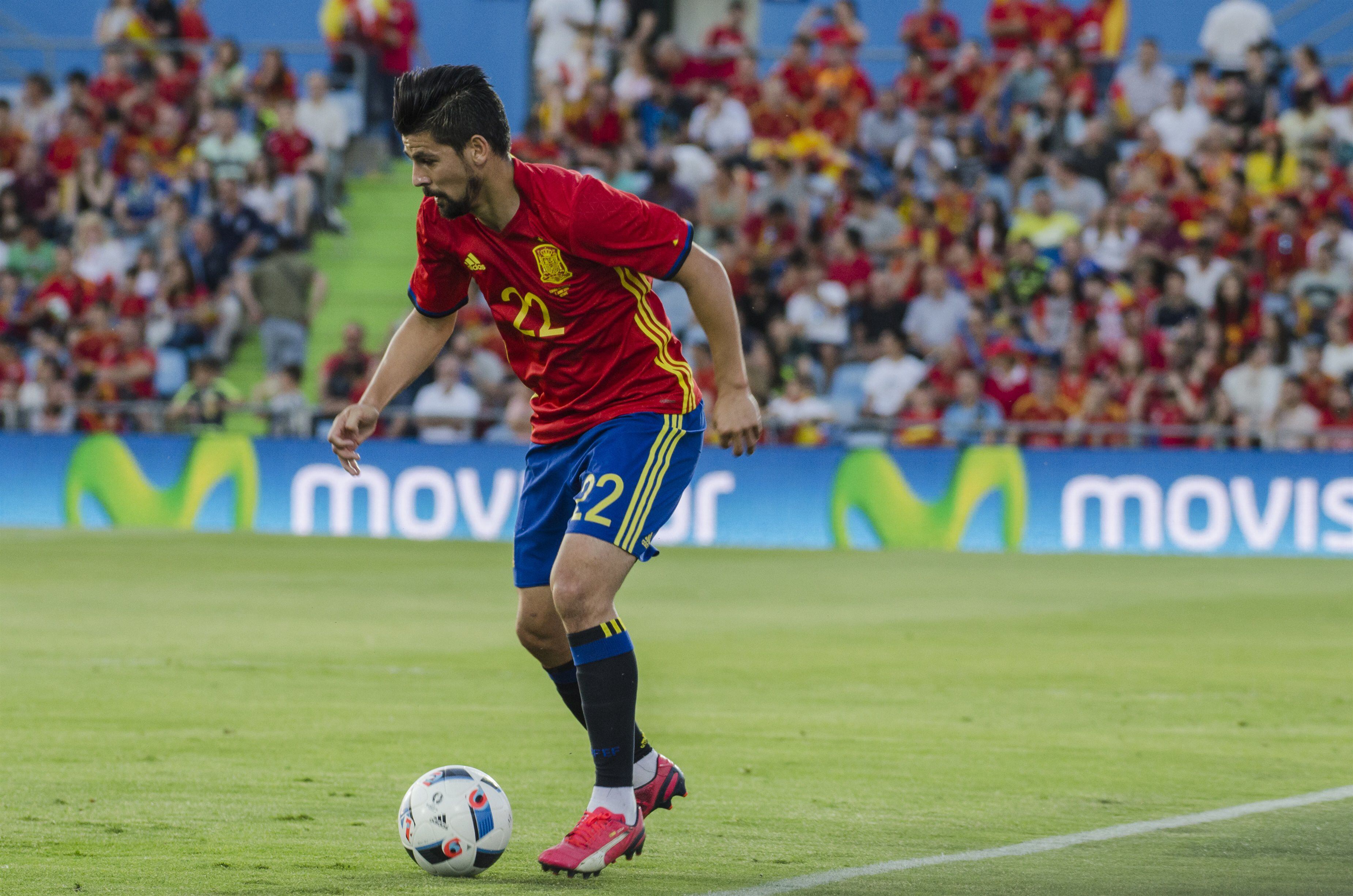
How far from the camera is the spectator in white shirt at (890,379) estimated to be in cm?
1988

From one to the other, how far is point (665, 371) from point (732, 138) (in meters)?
18.1

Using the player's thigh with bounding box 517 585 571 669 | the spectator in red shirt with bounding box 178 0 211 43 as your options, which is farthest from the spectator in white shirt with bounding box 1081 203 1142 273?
the player's thigh with bounding box 517 585 571 669

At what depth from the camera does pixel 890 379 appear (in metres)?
20.0

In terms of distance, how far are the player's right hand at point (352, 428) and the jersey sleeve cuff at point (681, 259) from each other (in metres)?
0.97

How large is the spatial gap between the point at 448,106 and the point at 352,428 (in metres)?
1.02

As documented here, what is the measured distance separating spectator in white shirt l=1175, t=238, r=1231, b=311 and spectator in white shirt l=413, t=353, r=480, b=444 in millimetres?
7489

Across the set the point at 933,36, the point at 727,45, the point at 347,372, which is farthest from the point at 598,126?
the point at 347,372

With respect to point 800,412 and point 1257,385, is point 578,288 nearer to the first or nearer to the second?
point 800,412

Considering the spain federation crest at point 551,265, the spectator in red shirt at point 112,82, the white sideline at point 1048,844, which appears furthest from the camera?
the spectator in red shirt at point 112,82

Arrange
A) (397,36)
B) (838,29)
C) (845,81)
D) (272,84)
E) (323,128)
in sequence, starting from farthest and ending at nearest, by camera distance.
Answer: (397,36) → (272,84) → (323,128) → (838,29) → (845,81)

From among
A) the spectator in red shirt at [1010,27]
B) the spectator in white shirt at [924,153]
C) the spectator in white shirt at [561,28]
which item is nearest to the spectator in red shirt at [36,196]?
the spectator in white shirt at [561,28]

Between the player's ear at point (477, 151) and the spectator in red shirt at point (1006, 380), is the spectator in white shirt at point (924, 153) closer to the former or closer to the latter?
the spectator in red shirt at point (1006, 380)

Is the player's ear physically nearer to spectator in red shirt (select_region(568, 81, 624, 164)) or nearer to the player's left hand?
the player's left hand

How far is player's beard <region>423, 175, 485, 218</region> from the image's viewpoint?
566 centimetres
